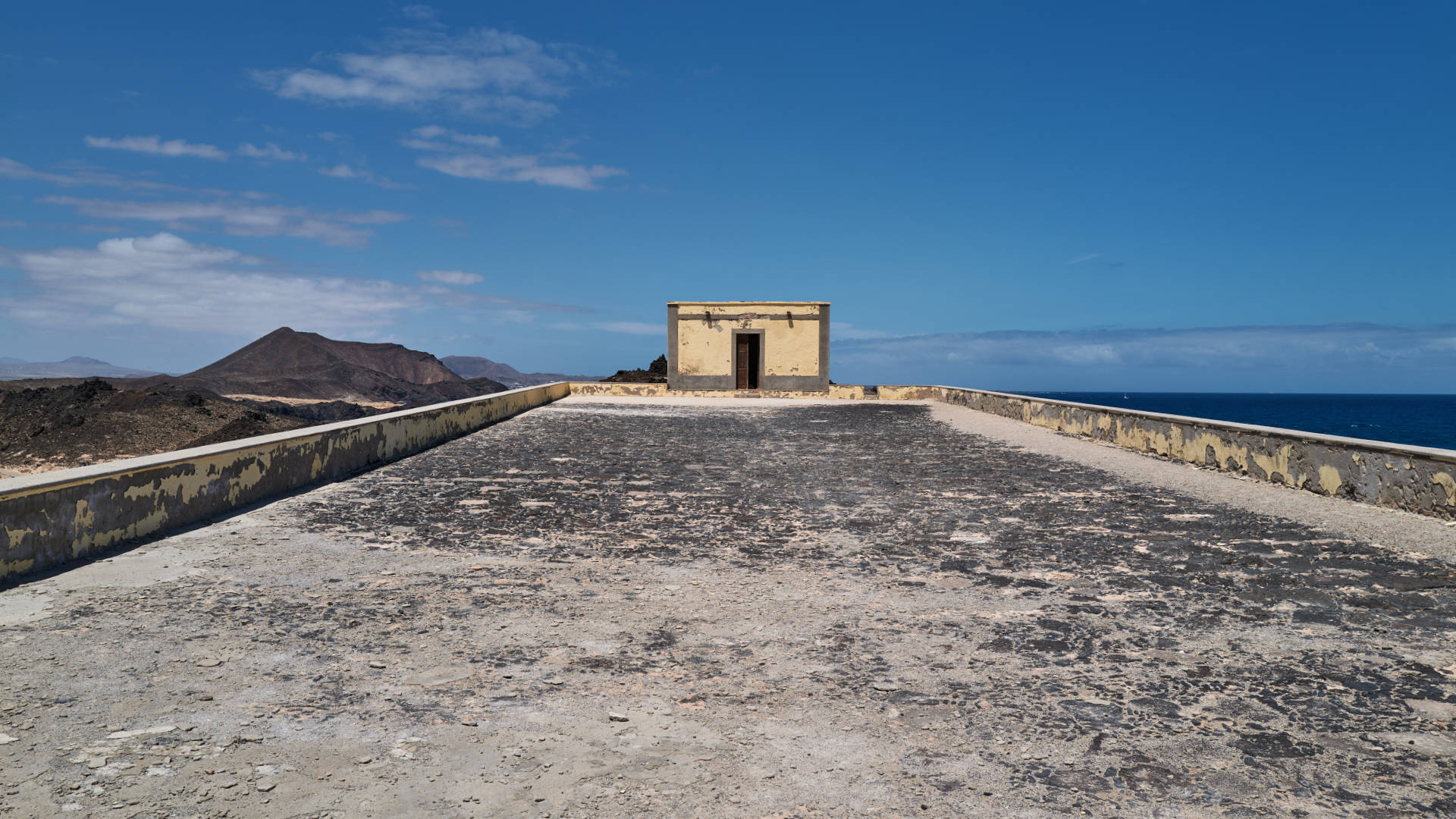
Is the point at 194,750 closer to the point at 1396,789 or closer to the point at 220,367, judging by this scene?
the point at 1396,789

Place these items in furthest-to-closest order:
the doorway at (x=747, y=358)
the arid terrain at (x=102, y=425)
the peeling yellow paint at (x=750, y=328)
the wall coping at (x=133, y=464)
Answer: the doorway at (x=747, y=358)
the peeling yellow paint at (x=750, y=328)
the arid terrain at (x=102, y=425)
the wall coping at (x=133, y=464)

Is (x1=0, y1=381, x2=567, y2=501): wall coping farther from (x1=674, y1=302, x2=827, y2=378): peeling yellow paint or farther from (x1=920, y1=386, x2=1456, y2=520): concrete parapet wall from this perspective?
(x1=674, y1=302, x2=827, y2=378): peeling yellow paint

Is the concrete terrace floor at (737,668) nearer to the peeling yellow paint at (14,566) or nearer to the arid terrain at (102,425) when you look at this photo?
the peeling yellow paint at (14,566)

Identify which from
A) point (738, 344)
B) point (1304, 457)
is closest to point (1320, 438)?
point (1304, 457)

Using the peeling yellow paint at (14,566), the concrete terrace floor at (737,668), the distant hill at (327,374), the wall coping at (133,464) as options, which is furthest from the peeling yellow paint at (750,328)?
the distant hill at (327,374)

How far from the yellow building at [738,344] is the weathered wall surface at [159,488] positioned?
2241 cm

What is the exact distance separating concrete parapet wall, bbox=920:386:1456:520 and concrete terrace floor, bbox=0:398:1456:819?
402 millimetres

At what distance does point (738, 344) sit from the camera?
32.1 m

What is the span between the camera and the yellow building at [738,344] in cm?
3173

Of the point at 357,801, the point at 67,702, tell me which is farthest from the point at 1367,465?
the point at 67,702

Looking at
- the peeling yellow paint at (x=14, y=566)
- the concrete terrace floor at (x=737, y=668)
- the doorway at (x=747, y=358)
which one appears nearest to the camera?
the concrete terrace floor at (x=737, y=668)

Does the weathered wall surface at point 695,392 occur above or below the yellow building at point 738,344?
below

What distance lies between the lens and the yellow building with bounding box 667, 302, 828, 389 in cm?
3173

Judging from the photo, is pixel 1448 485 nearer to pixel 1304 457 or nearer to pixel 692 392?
pixel 1304 457
